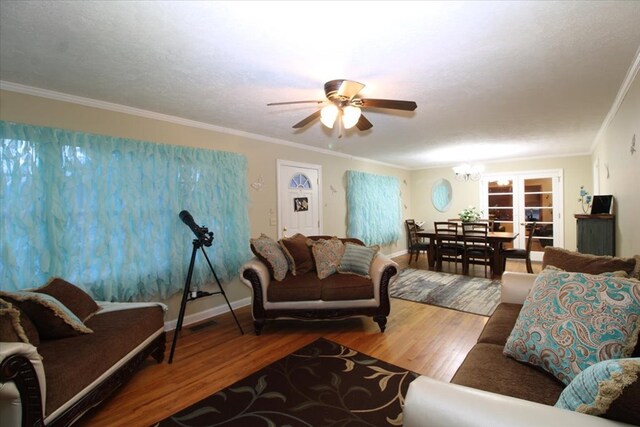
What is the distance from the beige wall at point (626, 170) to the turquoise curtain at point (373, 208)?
3.57m

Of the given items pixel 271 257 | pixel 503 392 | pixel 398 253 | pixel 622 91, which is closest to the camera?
pixel 503 392

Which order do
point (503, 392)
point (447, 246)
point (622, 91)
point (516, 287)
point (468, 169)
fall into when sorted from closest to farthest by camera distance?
point (503, 392) → point (516, 287) → point (622, 91) → point (447, 246) → point (468, 169)

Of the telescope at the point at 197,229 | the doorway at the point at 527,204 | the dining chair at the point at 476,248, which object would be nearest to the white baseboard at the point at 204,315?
the telescope at the point at 197,229

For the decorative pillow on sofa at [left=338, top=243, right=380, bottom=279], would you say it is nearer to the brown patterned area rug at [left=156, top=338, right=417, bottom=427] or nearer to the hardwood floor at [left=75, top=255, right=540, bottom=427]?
the hardwood floor at [left=75, top=255, right=540, bottom=427]

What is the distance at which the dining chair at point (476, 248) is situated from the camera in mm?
4965

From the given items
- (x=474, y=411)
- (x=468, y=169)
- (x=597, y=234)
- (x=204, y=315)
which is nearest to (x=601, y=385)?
(x=474, y=411)

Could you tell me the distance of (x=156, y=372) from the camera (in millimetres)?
2312

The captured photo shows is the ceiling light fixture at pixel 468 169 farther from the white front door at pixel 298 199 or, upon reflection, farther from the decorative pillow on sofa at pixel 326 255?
the decorative pillow on sofa at pixel 326 255

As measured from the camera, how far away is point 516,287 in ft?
7.30

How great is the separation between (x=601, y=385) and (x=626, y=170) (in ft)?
9.88

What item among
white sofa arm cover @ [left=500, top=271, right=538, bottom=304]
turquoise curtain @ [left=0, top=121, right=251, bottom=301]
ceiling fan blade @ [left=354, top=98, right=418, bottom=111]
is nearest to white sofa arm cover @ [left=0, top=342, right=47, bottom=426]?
turquoise curtain @ [left=0, top=121, right=251, bottom=301]

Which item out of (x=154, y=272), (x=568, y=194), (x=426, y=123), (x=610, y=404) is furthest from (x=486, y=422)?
(x=568, y=194)

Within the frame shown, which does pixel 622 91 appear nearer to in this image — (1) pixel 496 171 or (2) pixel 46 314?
(1) pixel 496 171

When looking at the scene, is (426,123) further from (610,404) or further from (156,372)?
(156,372)
